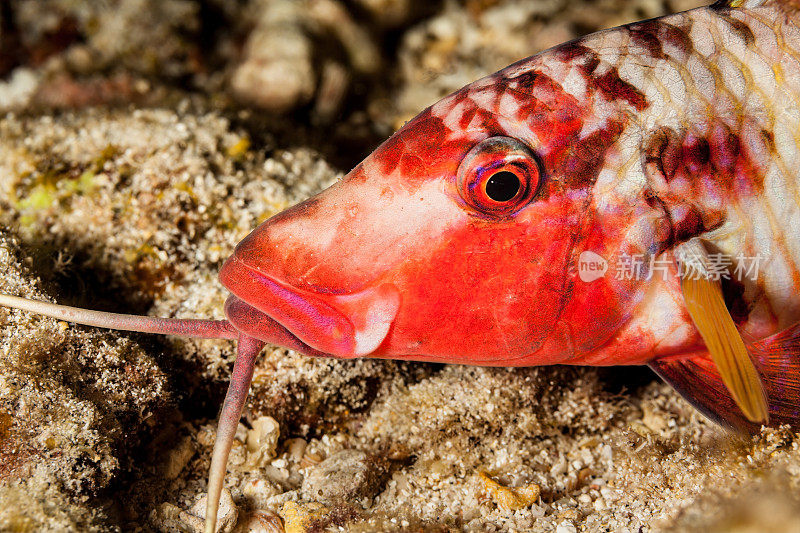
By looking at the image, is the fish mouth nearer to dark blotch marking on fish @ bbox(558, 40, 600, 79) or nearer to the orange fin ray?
dark blotch marking on fish @ bbox(558, 40, 600, 79)

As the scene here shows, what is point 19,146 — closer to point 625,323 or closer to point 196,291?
point 196,291

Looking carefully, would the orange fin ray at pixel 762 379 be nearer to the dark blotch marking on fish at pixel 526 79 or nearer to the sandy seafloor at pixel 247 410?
the sandy seafloor at pixel 247 410

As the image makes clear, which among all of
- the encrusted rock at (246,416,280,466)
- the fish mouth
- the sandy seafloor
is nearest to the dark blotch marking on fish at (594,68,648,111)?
the fish mouth

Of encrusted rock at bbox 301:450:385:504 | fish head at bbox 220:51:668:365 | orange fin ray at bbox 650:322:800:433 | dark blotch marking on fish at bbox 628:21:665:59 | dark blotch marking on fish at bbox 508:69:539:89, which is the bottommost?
encrusted rock at bbox 301:450:385:504

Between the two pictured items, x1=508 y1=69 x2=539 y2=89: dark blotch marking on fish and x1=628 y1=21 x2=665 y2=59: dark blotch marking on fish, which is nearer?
x1=508 y1=69 x2=539 y2=89: dark blotch marking on fish

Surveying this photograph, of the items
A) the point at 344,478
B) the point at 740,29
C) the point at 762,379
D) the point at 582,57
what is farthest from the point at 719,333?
the point at 344,478

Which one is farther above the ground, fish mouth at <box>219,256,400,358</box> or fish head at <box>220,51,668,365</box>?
fish head at <box>220,51,668,365</box>

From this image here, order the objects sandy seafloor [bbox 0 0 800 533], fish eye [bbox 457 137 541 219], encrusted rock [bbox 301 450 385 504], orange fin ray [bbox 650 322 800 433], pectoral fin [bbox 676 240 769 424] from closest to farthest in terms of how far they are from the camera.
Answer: pectoral fin [bbox 676 240 769 424], fish eye [bbox 457 137 541 219], sandy seafloor [bbox 0 0 800 533], orange fin ray [bbox 650 322 800 433], encrusted rock [bbox 301 450 385 504]

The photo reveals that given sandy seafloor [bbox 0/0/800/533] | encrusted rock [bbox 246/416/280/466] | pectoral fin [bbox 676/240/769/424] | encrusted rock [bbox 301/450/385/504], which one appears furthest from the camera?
encrusted rock [bbox 246/416/280/466]

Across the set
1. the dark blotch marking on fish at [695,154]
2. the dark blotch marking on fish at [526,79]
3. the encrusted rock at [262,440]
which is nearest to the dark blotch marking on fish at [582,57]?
the dark blotch marking on fish at [526,79]
